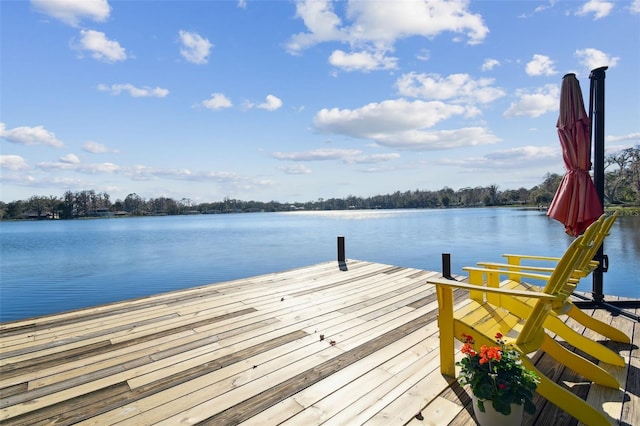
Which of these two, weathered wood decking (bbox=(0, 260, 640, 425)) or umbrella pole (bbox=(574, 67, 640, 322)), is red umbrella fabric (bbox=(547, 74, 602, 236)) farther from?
weathered wood decking (bbox=(0, 260, 640, 425))

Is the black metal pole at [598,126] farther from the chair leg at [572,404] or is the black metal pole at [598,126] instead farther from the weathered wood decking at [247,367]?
the chair leg at [572,404]

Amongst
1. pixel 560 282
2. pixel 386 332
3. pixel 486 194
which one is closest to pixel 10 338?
pixel 386 332

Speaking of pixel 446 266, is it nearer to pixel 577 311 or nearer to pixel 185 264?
pixel 577 311

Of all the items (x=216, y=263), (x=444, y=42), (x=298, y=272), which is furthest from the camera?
(x=216, y=263)

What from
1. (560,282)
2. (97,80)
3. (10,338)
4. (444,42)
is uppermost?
(97,80)

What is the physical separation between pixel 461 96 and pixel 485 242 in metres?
11.6

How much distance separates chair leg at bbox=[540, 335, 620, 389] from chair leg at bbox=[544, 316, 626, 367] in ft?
0.99

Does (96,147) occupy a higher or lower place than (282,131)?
higher

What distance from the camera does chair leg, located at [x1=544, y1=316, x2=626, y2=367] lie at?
91.2 inches

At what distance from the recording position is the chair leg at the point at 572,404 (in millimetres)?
1633

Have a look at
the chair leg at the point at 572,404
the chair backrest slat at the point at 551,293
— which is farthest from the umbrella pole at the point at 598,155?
the chair leg at the point at 572,404

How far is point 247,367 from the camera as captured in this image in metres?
2.45

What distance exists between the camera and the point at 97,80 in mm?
12492

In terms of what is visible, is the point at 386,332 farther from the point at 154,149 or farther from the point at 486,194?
the point at 486,194
